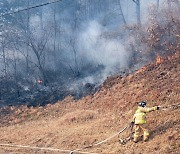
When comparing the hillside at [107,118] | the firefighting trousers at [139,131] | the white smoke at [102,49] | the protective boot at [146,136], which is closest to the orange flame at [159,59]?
the hillside at [107,118]

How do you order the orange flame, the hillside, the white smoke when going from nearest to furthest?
the hillside, the orange flame, the white smoke

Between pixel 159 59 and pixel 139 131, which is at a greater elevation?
pixel 159 59

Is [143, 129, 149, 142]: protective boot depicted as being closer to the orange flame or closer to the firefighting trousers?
the firefighting trousers

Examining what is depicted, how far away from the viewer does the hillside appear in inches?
448

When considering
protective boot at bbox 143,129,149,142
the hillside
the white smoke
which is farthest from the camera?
the white smoke

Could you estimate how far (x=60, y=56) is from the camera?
28.9 metres

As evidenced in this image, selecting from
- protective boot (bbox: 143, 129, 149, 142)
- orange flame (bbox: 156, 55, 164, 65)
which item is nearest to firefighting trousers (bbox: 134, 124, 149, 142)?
protective boot (bbox: 143, 129, 149, 142)

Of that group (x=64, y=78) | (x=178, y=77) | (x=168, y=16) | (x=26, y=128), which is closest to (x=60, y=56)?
(x=64, y=78)

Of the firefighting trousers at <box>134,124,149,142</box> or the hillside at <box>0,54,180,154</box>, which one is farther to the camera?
the hillside at <box>0,54,180,154</box>

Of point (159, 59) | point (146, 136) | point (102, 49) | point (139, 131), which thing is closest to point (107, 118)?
point (139, 131)

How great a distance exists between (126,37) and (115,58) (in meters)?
3.13

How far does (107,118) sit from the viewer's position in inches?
578

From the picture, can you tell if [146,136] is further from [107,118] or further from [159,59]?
[159,59]

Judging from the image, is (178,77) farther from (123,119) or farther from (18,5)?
(18,5)
